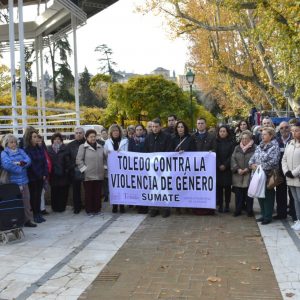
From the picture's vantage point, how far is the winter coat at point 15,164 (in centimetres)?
758

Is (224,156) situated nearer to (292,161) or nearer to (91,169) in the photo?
(292,161)

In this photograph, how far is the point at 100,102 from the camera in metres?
63.7

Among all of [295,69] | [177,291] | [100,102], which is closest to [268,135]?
[177,291]

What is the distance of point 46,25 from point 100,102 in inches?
1950

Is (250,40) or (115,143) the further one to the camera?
(250,40)

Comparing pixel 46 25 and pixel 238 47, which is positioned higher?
pixel 238 47

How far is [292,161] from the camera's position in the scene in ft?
24.4

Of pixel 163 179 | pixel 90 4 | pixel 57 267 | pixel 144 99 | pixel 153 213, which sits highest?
pixel 90 4

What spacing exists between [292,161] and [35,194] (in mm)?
4821

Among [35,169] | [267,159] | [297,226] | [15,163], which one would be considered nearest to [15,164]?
[15,163]

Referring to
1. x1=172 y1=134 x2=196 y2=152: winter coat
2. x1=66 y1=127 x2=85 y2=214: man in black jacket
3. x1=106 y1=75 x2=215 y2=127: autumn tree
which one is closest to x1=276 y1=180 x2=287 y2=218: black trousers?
x1=172 y1=134 x2=196 y2=152: winter coat

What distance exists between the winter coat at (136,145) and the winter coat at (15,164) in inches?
89.9

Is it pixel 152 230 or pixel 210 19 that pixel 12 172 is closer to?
pixel 152 230

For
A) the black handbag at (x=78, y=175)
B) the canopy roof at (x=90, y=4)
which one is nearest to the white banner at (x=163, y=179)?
the black handbag at (x=78, y=175)
